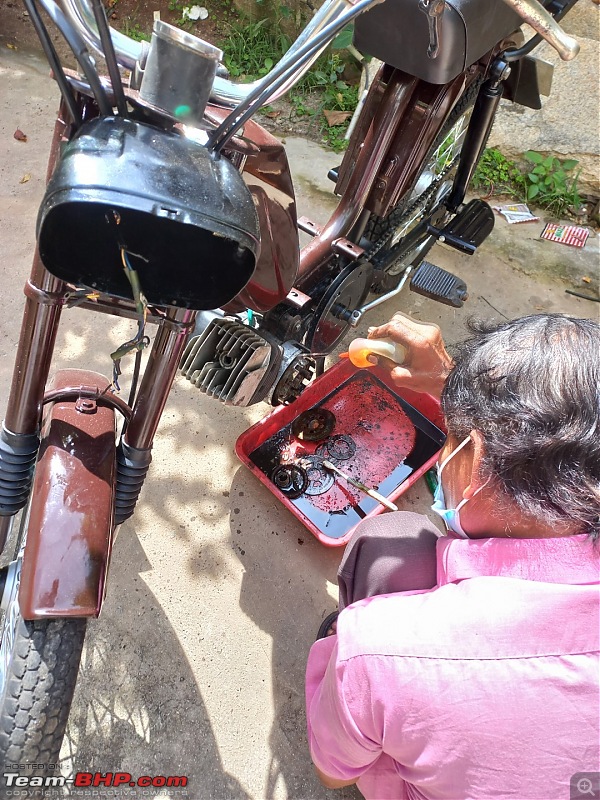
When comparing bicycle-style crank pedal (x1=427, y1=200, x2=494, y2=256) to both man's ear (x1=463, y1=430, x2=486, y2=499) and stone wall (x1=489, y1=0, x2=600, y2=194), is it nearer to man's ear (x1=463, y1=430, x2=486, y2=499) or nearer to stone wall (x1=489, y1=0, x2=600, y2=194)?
stone wall (x1=489, y1=0, x2=600, y2=194)

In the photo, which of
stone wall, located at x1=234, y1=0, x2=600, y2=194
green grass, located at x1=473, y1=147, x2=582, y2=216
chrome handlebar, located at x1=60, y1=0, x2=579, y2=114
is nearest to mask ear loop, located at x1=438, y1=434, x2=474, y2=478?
chrome handlebar, located at x1=60, y1=0, x2=579, y2=114

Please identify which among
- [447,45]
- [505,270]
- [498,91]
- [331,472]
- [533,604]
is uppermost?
[447,45]

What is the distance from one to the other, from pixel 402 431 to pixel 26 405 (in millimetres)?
1321

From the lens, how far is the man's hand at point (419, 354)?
129 cm

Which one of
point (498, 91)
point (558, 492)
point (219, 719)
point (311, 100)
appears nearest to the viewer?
point (558, 492)

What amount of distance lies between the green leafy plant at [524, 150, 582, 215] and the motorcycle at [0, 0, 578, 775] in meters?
1.05

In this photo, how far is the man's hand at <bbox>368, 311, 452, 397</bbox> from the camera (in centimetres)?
129

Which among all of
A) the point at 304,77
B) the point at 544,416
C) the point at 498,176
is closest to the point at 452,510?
the point at 544,416

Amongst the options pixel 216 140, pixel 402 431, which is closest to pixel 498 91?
pixel 402 431

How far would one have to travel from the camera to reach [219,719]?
4.70 ft

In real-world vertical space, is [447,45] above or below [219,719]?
above

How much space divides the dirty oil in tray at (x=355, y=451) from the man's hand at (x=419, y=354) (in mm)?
589

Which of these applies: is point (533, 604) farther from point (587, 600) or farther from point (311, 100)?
point (311, 100)

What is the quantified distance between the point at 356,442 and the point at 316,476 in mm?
209
